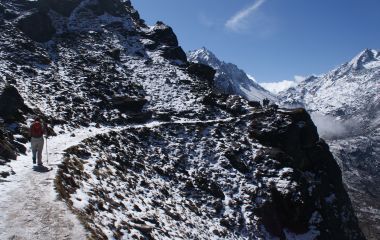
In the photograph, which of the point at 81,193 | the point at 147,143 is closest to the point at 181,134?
the point at 147,143

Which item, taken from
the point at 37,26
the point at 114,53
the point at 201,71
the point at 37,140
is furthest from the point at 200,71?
the point at 37,140

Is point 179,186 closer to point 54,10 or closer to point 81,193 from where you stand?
point 81,193

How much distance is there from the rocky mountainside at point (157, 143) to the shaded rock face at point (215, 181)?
0.14 m

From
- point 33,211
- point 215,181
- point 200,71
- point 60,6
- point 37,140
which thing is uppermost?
point 60,6

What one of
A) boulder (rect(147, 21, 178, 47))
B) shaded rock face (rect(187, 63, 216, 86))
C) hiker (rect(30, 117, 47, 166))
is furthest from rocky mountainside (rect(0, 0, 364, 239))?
boulder (rect(147, 21, 178, 47))

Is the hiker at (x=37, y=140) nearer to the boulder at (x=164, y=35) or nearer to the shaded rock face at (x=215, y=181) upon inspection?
the shaded rock face at (x=215, y=181)

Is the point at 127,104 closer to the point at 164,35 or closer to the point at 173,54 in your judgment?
the point at 173,54

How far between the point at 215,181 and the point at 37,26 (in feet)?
143

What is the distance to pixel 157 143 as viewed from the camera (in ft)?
147

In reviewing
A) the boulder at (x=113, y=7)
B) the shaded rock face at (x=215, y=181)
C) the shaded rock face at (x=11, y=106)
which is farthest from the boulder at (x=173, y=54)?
the shaded rock face at (x=11, y=106)

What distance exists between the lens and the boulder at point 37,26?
214 ft

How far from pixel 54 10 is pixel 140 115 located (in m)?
38.0

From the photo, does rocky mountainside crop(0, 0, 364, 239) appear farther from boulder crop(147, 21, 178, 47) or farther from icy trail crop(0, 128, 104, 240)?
boulder crop(147, 21, 178, 47)

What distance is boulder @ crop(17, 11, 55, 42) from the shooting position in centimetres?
6525
